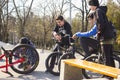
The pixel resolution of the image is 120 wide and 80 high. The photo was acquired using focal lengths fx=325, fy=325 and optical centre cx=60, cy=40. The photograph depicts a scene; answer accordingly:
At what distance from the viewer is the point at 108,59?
5.82 m

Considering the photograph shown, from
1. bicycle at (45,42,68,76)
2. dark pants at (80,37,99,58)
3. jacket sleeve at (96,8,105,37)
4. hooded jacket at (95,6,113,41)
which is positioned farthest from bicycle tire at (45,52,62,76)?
jacket sleeve at (96,8,105,37)

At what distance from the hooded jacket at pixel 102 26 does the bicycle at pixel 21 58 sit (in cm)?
230

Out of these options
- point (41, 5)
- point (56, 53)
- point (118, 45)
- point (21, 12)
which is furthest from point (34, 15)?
point (56, 53)

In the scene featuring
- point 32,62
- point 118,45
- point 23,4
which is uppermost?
point 23,4

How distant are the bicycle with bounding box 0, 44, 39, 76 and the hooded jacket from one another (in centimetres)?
230

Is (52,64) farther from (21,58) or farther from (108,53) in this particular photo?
(108,53)

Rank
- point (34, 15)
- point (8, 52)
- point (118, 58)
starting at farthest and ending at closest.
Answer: point (34, 15)
point (8, 52)
point (118, 58)

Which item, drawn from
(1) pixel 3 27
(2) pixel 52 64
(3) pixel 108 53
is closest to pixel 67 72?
(3) pixel 108 53

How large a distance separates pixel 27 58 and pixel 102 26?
257cm

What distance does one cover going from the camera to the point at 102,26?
5.70m

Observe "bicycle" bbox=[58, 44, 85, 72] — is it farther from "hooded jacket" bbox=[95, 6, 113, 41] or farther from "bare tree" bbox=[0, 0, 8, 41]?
"bare tree" bbox=[0, 0, 8, 41]

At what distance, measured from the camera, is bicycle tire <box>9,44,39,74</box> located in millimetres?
7562

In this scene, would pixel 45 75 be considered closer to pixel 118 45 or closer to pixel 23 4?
pixel 118 45

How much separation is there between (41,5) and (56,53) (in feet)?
115
